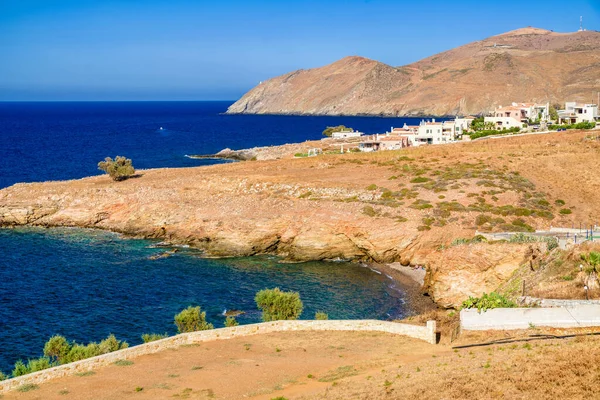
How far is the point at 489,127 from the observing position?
105438 mm

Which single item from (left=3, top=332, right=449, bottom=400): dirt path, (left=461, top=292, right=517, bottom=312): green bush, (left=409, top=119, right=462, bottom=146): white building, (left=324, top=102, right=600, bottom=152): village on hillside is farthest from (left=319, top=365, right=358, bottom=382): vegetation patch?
(left=409, top=119, right=462, bottom=146): white building

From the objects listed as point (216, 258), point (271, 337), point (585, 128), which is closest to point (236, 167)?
point (216, 258)

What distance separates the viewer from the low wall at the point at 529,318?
28.0 meters

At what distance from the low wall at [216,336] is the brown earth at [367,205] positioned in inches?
438

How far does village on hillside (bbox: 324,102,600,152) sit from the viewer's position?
96.9 m

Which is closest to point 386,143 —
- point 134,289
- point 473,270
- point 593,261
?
point 473,270

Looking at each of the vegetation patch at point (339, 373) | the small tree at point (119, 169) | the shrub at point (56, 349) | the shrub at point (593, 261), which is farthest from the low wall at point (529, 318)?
the small tree at point (119, 169)

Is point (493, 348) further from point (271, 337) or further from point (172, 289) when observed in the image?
point (172, 289)

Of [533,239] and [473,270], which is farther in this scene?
[533,239]

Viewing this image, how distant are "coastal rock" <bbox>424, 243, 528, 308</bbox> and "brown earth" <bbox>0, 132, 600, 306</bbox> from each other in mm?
69

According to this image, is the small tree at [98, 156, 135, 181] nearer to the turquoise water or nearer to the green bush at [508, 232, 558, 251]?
the turquoise water

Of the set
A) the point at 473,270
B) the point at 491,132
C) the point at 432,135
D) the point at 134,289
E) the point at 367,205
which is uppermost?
the point at 491,132

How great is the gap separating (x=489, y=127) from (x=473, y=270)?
67.6m

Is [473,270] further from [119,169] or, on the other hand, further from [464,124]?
[464,124]
